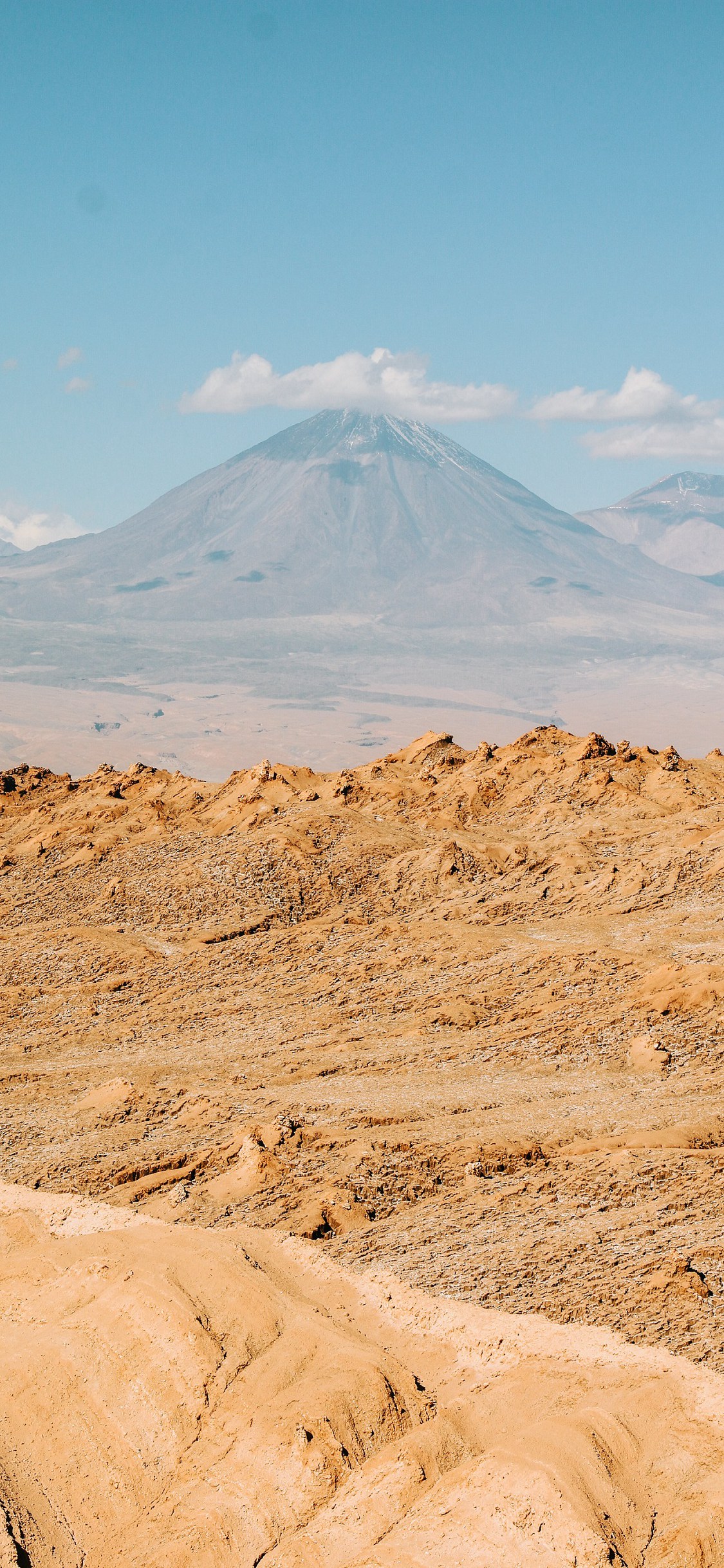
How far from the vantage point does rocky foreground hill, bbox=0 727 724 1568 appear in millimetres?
14023

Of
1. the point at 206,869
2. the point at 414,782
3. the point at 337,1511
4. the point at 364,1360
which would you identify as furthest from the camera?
the point at 414,782

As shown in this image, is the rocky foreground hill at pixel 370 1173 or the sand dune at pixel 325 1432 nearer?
the sand dune at pixel 325 1432

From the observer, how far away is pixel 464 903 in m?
38.0

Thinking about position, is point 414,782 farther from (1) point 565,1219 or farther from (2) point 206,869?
(1) point 565,1219

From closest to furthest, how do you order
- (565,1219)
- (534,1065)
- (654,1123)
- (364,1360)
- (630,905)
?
(364,1360) < (565,1219) < (654,1123) < (534,1065) < (630,905)

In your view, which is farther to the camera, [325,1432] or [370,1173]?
[370,1173]

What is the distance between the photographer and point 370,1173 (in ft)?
73.3

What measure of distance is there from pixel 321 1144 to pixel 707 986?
33.5 feet

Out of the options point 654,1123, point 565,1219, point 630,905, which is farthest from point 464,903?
point 565,1219

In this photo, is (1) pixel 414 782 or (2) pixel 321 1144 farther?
(1) pixel 414 782

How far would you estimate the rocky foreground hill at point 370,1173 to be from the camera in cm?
1402

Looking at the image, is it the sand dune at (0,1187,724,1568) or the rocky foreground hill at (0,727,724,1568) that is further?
the rocky foreground hill at (0,727,724,1568)

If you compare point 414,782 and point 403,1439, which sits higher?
point 414,782

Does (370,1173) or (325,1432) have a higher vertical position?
(325,1432)
